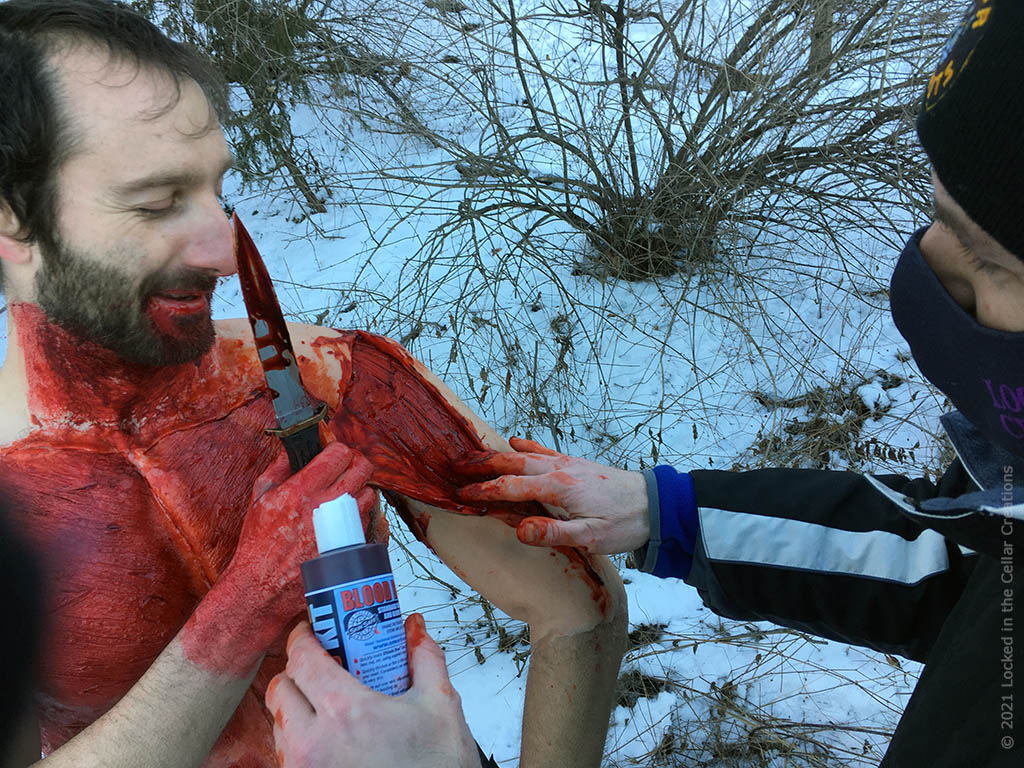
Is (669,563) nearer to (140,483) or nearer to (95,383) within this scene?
(140,483)

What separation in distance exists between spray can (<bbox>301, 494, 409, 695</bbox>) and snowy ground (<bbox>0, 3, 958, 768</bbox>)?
1.79m

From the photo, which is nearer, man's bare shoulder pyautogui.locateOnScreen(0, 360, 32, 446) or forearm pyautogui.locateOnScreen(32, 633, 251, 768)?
forearm pyautogui.locateOnScreen(32, 633, 251, 768)

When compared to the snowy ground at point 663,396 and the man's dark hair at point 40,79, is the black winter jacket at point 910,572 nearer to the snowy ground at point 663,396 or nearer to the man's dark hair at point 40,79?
the snowy ground at point 663,396

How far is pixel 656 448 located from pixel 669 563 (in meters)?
1.67

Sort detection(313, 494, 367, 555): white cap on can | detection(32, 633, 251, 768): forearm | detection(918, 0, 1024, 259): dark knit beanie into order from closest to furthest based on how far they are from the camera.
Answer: detection(918, 0, 1024, 259): dark knit beanie < detection(313, 494, 367, 555): white cap on can < detection(32, 633, 251, 768): forearm

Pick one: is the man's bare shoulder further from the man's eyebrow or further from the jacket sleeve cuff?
the jacket sleeve cuff

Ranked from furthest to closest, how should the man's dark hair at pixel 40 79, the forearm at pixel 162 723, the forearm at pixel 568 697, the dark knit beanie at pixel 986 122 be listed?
1. the forearm at pixel 568 697
2. the man's dark hair at pixel 40 79
3. the forearm at pixel 162 723
4. the dark knit beanie at pixel 986 122

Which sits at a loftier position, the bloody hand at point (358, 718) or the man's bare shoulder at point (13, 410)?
the man's bare shoulder at point (13, 410)

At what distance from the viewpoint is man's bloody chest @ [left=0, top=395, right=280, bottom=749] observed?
1.29m

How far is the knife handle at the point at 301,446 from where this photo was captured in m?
1.27

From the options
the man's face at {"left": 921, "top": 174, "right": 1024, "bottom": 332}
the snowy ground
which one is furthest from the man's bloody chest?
the snowy ground

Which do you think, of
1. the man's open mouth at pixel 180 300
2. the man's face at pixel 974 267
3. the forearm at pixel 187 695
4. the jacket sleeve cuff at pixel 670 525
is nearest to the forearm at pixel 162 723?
the forearm at pixel 187 695

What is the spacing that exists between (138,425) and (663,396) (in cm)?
214

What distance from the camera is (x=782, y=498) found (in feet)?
5.16
